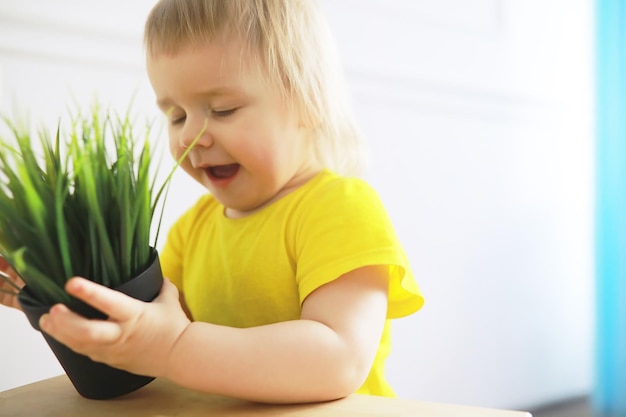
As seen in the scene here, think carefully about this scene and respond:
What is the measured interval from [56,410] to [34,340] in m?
0.42

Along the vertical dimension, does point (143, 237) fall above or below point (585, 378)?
above

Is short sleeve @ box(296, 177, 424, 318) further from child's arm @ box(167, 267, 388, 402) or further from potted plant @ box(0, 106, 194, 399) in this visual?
potted plant @ box(0, 106, 194, 399)

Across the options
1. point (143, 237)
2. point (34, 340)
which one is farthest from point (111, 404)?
point (34, 340)

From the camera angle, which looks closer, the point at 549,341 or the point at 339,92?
the point at 339,92

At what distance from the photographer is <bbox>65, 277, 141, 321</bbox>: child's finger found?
17.3 inches

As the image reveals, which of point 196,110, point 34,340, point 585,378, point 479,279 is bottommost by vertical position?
point 585,378

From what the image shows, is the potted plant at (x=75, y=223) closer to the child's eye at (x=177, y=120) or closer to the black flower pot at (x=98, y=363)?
the black flower pot at (x=98, y=363)

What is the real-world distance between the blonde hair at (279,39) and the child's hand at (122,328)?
0.89 ft

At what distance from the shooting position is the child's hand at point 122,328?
0.45 metres

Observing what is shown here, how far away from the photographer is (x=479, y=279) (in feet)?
5.12

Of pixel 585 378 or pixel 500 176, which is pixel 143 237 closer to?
pixel 500 176

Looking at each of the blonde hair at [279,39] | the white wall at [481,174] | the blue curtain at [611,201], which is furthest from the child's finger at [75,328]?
the blue curtain at [611,201]

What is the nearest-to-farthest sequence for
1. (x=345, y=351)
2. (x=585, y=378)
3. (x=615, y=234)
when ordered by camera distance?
(x=345, y=351), (x=615, y=234), (x=585, y=378)

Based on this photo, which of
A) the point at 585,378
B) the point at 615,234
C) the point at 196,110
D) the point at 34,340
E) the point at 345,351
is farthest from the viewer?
the point at 585,378
